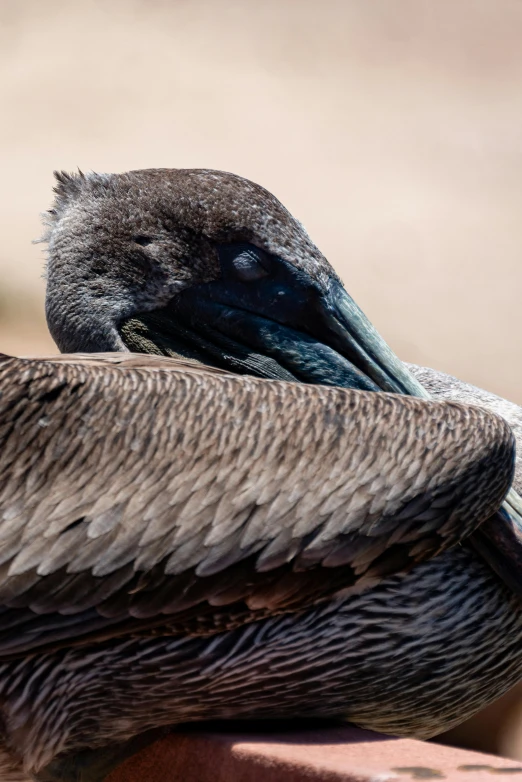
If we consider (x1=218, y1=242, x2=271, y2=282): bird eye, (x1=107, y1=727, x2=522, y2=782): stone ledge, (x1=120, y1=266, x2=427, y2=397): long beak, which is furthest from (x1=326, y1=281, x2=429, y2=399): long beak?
(x1=107, y1=727, x2=522, y2=782): stone ledge

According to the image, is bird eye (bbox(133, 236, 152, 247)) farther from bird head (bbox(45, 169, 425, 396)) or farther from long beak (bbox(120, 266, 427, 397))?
long beak (bbox(120, 266, 427, 397))

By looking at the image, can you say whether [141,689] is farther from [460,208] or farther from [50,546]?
[460,208]

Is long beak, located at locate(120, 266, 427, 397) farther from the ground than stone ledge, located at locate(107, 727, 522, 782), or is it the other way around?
long beak, located at locate(120, 266, 427, 397)

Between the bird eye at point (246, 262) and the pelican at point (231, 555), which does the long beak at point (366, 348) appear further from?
the pelican at point (231, 555)

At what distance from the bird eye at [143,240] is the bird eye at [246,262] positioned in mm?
188

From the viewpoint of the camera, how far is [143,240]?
2.92 meters

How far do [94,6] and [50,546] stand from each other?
1472cm

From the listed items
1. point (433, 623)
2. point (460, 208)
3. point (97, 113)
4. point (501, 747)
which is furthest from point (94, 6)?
point (433, 623)

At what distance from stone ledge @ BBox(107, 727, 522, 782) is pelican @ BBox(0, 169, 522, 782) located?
5 cm

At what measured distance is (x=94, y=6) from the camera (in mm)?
15539

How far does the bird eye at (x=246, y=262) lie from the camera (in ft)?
9.28

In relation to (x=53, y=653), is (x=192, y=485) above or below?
above

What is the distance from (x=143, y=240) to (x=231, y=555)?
1.21 meters

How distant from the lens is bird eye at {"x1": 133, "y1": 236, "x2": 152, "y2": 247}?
2910 mm
